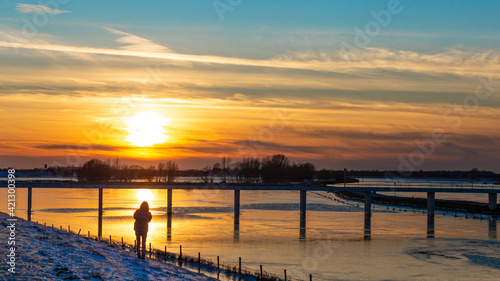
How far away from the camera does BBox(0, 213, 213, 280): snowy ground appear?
19.7m

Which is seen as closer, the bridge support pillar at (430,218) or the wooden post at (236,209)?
the bridge support pillar at (430,218)

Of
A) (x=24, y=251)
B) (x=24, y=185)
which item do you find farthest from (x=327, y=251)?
(x=24, y=185)

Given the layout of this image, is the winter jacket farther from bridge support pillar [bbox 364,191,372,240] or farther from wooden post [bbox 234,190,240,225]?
wooden post [bbox 234,190,240,225]

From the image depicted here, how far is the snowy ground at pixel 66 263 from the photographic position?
19719 millimetres

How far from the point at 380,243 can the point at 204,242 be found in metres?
18.5

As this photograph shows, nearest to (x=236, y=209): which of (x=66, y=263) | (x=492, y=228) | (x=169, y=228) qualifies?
(x=169, y=228)

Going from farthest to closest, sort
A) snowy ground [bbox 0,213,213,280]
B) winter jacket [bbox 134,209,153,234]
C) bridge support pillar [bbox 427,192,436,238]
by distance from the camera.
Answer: bridge support pillar [bbox 427,192,436,238]
winter jacket [bbox 134,209,153,234]
snowy ground [bbox 0,213,213,280]

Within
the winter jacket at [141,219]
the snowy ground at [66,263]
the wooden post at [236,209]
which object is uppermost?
the winter jacket at [141,219]

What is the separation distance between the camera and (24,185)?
106m

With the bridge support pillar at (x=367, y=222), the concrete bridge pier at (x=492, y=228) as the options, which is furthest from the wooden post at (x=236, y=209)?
the concrete bridge pier at (x=492, y=228)

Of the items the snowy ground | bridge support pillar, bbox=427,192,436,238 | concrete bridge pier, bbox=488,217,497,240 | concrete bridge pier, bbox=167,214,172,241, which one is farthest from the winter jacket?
concrete bridge pier, bbox=488,217,497,240

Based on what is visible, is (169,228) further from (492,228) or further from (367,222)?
(492,228)

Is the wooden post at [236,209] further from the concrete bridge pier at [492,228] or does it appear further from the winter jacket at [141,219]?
the winter jacket at [141,219]

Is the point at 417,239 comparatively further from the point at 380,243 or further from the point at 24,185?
the point at 24,185
